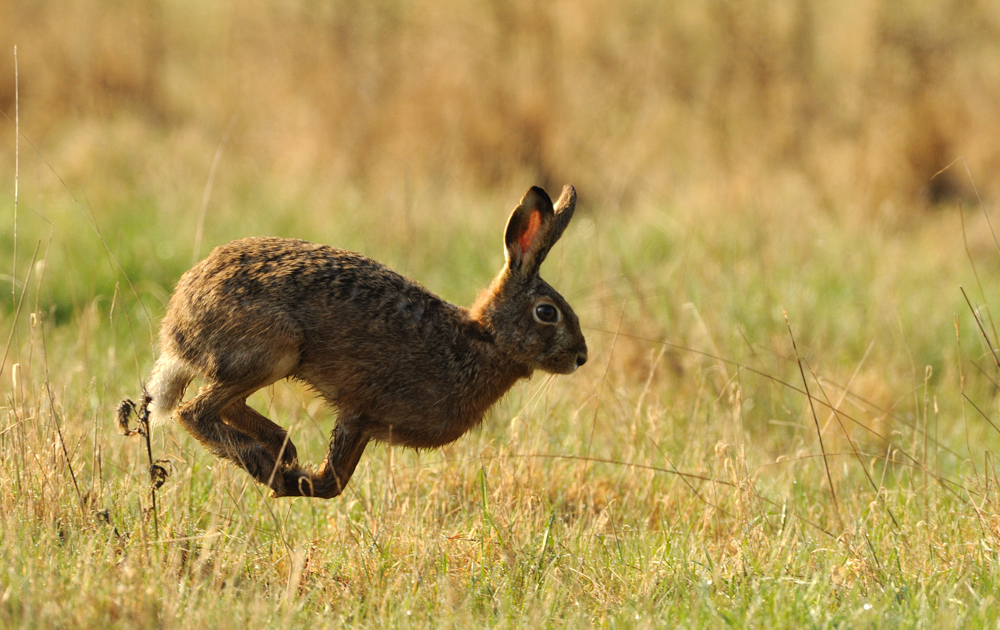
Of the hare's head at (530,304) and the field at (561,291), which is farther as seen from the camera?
the hare's head at (530,304)

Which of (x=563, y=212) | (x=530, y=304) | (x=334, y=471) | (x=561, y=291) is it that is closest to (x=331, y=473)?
(x=334, y=471)

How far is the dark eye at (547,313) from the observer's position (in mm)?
3988

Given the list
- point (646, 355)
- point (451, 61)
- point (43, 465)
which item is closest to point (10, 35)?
point (451, 61)

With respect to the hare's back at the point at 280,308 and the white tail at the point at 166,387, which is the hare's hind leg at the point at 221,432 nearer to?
the hare's back at the point at 280,308

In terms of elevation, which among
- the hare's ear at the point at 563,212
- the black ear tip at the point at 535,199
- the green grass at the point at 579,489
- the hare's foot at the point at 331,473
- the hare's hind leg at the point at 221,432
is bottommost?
the green grass at the point at 579,489

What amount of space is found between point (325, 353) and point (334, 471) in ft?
1.25

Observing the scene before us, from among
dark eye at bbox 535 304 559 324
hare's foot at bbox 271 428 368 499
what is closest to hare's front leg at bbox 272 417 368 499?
hare's foot at bbox 271 428 368 499

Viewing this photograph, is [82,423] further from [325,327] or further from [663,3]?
[663,3]

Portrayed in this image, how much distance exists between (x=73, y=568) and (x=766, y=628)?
2154 millimetres

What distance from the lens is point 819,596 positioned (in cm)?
352

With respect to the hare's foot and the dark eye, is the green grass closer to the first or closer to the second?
the hare's foot

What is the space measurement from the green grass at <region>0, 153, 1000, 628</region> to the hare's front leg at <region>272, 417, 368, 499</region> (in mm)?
241

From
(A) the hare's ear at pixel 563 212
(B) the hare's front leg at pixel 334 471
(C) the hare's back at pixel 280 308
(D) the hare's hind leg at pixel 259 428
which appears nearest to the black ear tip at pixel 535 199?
(A) the hare's ear at pixel 563 212

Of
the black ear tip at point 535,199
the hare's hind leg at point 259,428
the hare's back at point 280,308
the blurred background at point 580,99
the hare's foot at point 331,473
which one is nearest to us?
the hare's back at point 280,308
